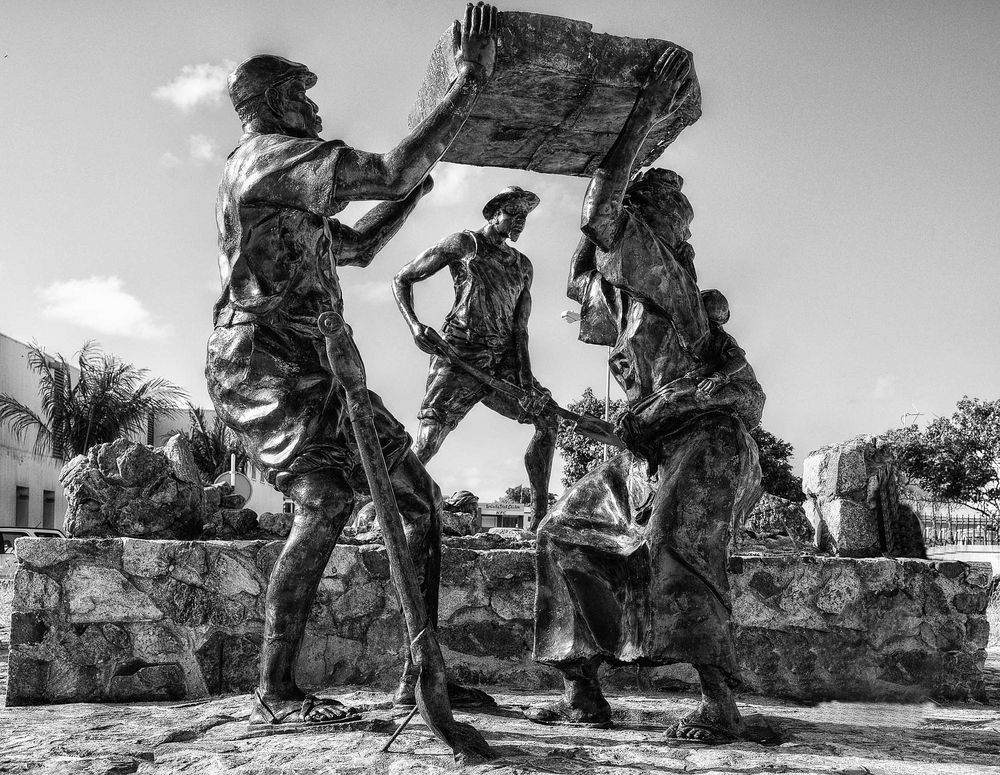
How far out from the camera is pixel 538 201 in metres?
6.38

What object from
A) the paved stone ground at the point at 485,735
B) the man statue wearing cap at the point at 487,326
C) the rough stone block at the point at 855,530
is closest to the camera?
the paved stone ground at the point at 485,735

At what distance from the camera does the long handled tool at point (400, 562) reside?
3123 millimetres

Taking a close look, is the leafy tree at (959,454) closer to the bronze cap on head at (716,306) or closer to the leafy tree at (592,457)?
the leafy tree at (592,457)

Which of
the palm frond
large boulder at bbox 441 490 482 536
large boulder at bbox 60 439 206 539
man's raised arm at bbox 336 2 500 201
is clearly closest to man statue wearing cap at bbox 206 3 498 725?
man's raised arm at bbox 336 2 500 201

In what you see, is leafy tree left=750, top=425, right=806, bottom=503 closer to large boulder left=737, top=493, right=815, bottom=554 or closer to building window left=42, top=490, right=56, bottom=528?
large boulder left=737, top=493, right=815, bottom=554

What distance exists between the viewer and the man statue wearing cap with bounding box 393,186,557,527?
6.21 metres

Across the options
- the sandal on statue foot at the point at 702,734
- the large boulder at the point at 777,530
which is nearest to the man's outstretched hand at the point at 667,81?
the sandal on statue foot at the point at 702,734

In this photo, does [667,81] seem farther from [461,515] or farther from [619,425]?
[461,515]

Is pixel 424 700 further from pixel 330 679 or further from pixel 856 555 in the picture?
pixel 856 555

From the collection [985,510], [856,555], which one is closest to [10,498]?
[985,510]

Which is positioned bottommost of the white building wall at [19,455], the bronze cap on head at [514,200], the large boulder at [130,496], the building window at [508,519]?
the large boulder at [130,496]

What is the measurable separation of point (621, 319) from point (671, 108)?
837 millimetres

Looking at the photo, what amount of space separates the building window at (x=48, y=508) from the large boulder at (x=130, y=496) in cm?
3228

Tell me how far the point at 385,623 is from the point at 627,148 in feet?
8.46
